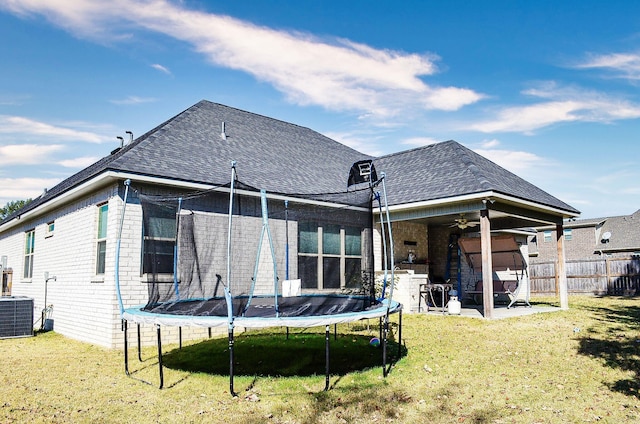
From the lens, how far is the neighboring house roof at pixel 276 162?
10.1m

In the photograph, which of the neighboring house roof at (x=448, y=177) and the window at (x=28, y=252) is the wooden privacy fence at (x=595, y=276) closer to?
the neighboring house roof at (x=448, y=177)

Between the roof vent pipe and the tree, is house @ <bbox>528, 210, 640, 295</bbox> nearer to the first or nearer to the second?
the roof vent pipe

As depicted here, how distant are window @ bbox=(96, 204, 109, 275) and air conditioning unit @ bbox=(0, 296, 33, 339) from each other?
246 centimetres

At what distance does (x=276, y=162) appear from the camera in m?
13.0

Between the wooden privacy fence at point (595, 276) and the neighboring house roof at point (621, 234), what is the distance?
11844 millimetres

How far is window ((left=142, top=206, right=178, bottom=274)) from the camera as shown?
7.17m

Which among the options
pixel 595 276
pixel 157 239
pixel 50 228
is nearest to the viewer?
pixel 157 239

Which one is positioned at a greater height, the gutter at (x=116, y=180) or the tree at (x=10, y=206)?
the tree at (x=10, y=206)

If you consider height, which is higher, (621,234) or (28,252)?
(621,234)

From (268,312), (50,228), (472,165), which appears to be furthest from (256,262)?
(50,228)

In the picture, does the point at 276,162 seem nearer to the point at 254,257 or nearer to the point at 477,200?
the point at 477,200

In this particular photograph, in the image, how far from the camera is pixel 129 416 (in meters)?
4.89

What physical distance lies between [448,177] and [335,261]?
20.5ft

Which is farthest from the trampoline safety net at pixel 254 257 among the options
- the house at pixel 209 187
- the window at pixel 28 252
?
the window at pixel 28 252
